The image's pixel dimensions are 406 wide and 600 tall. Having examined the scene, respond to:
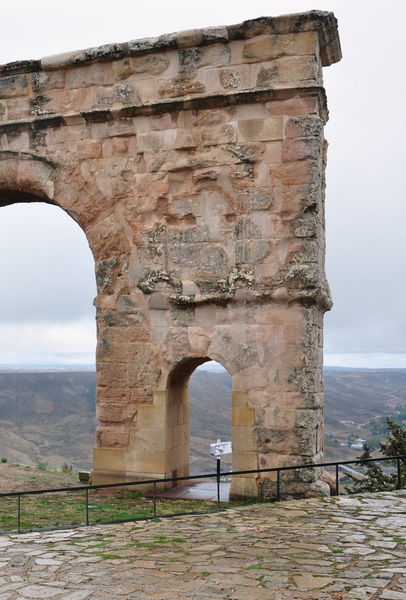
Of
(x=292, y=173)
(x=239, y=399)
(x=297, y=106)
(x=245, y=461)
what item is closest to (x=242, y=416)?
(x=239, y=399)

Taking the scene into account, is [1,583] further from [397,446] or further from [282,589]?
[397,446]

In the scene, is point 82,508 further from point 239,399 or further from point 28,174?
point 28,174

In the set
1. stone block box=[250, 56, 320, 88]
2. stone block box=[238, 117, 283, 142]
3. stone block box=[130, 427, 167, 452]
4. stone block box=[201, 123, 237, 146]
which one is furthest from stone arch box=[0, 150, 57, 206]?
stone block box=[130, 427, 167, 452]

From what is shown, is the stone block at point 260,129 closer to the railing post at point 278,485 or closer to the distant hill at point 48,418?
the railing post at point 278,485

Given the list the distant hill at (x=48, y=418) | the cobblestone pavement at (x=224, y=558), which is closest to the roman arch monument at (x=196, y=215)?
the cobblestone pavement at (x=224, y=558)

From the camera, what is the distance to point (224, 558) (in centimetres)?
599

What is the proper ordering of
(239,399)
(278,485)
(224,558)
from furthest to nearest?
(239,399) < (278,485) < (224,558)

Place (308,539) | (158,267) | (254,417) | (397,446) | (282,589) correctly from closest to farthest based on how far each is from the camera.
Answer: (282,589), (308,539), (254,417), (158,267), (397,446)

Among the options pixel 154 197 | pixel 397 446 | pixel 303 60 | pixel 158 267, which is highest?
pixel 303 60

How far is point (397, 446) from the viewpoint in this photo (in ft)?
55.7

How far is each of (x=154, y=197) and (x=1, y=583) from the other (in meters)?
5.93

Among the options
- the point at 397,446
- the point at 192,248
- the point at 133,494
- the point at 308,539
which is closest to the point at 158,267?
the point at 192,248

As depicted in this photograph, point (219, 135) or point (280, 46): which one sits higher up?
point (280, 46)

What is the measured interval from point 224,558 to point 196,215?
509cm
